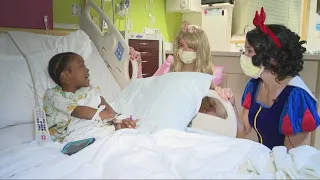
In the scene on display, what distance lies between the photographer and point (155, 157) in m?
1.03

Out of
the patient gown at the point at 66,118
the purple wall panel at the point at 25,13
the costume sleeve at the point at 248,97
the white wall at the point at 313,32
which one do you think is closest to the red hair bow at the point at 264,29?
the costume sleeve at the point at 248,97

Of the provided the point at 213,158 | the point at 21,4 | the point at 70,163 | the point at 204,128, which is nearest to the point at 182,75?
the point at 204,128

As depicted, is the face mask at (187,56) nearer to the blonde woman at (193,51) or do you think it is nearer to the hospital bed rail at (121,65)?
the blonde woman at (193,51)

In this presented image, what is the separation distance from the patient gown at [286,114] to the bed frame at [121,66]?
205 mm

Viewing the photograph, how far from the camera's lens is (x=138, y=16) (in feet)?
11.0

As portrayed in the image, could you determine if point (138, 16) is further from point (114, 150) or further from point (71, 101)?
point (114, 150)

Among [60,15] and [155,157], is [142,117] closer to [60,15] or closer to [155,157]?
[155,157]

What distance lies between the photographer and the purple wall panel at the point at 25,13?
7.09ft

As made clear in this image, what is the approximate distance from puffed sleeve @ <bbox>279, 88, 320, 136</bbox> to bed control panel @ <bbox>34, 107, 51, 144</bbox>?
1.14 m

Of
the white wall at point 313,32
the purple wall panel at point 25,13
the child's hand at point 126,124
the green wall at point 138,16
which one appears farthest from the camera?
the white wall at point 313,32

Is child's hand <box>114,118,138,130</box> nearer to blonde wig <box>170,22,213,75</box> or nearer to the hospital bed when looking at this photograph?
the hospital bed

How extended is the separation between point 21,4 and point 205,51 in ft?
4.55

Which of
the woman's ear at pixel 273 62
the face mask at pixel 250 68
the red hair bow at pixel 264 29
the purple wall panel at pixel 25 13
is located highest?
the purple wall panel at pixel 25 13

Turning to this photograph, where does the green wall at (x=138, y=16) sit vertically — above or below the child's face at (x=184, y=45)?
above
